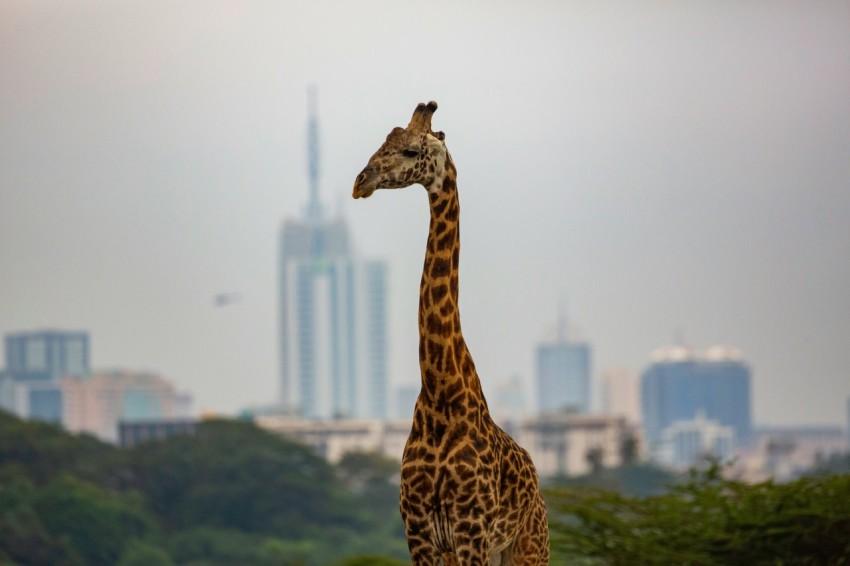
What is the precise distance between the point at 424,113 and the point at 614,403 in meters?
92.3

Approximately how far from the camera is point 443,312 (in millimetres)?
5871

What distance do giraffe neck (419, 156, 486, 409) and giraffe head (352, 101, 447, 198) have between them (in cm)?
10

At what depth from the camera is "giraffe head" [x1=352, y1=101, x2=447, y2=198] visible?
554cm

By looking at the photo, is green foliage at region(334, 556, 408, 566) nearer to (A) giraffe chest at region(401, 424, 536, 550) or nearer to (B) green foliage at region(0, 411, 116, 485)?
(A) giraffe chest at region(401, 424, 536, 550)

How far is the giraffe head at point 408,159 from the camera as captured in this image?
18.2 ft

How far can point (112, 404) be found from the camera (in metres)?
80.7

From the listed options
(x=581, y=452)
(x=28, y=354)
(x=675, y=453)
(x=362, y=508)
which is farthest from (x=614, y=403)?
(x=362, y=508)

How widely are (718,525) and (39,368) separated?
67543 millimetres

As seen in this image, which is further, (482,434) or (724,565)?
(724,565)

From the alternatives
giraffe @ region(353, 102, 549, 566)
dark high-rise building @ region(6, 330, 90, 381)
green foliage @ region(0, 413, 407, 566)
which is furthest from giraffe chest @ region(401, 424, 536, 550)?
dark high-rise building @ region(6, 330, 90, 381)

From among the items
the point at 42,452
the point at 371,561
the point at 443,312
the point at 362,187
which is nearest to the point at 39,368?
the point at 42,452

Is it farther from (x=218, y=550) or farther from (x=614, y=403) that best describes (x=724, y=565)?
(x=614, y=403)

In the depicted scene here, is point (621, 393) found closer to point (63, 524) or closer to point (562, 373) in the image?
point (562, 373)

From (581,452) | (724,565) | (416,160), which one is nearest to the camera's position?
(416,160)
